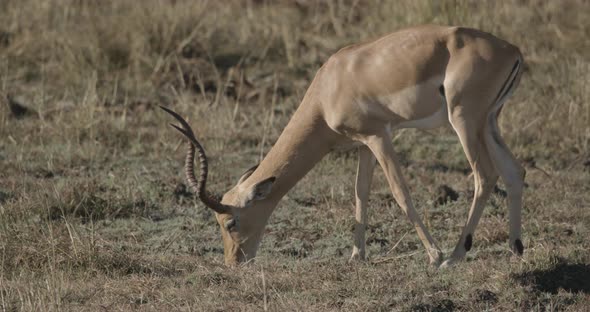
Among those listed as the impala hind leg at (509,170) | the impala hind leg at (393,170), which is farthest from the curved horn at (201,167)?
the impala hind leg at (509,170)

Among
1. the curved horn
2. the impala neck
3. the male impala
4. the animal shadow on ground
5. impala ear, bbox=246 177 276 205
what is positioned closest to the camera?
the animal shadow on ground

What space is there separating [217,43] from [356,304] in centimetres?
780

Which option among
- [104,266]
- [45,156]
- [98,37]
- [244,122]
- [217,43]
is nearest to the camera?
[104,266]

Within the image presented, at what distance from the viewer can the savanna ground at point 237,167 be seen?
6.92 metres

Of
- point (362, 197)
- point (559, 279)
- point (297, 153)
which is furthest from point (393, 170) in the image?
point (559, 279)

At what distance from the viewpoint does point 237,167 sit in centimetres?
1053

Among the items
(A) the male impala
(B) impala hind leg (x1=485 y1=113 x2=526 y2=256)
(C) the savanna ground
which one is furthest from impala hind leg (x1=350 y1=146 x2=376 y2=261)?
(B) impala hind leg (x1=485 y1=113 x2=526 y2=256)

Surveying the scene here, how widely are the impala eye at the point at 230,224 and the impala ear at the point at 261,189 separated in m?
0.16

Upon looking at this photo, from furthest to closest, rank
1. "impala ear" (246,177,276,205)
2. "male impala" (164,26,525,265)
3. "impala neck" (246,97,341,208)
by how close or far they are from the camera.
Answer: "impala neck" (246,97,341,208)
"impala ear" (246,177,276,205)
"male impala" (164,26,525,265)

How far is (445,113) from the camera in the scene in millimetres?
7797

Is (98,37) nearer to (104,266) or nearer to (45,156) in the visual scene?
(45,156)

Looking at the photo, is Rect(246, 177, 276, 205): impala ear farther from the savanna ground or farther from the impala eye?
the savanna ground

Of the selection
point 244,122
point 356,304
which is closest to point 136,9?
point 244,122

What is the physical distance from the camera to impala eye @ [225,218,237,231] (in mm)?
7898
